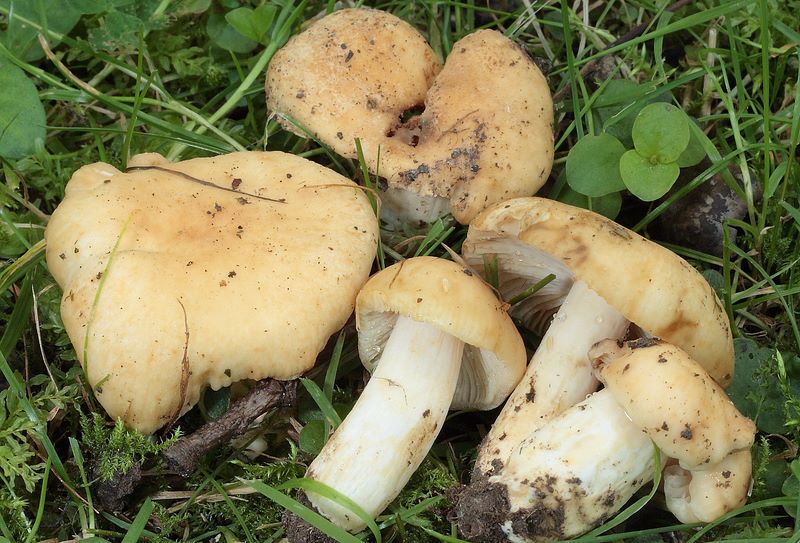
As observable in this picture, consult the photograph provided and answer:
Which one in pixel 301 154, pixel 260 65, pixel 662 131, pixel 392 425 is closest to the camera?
pixel 392 425

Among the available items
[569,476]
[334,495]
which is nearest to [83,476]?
[334,495]

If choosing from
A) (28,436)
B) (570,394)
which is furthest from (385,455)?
(28,436)

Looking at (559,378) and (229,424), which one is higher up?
(559,378)

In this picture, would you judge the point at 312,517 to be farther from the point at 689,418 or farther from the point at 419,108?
the point at 419,108

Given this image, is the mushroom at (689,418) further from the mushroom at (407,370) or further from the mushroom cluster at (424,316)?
the mushroom at (407,370)

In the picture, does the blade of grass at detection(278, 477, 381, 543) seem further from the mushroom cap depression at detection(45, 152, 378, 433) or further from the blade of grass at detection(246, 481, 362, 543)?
the mushroom cap depression at detection(45, 152, 378, 433)

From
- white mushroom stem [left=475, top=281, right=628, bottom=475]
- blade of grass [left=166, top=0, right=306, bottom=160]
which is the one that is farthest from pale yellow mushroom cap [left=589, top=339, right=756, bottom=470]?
blade of grass [left=166, top=0, right=306, bottom=160]
